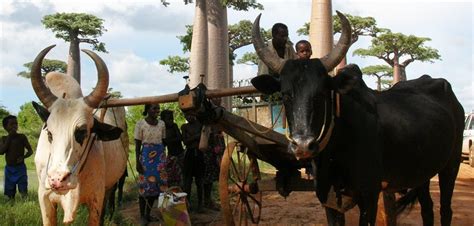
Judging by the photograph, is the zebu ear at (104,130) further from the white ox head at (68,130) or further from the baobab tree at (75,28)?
the baobab tree at (75,28)

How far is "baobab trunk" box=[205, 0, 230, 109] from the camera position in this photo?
12.2m

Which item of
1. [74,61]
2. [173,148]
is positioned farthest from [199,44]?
[74,61]

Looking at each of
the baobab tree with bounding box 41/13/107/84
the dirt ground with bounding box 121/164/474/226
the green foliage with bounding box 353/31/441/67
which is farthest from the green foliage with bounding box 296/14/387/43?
the dirt ground with bounding box 121/164/474/226

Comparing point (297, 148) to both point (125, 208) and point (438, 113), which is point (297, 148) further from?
point (125, 208)

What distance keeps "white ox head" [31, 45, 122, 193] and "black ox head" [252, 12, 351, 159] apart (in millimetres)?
1400

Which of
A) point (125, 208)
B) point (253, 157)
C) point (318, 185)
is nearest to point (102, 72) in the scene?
point (253, 157)

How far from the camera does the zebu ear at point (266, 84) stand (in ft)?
12.4

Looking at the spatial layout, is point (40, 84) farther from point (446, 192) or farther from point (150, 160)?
point (446, 192)

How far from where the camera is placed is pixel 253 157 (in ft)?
15.6

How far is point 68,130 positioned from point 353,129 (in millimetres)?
2206

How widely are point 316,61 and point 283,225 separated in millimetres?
3770

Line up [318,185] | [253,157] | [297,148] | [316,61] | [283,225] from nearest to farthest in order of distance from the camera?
[297,148]
[316,61]
[318,185]
[253,157]
[283,225]

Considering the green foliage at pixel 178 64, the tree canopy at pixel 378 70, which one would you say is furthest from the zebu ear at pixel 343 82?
the tree canopy at pixel 378 70

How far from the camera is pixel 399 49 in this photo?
99.8 ft
